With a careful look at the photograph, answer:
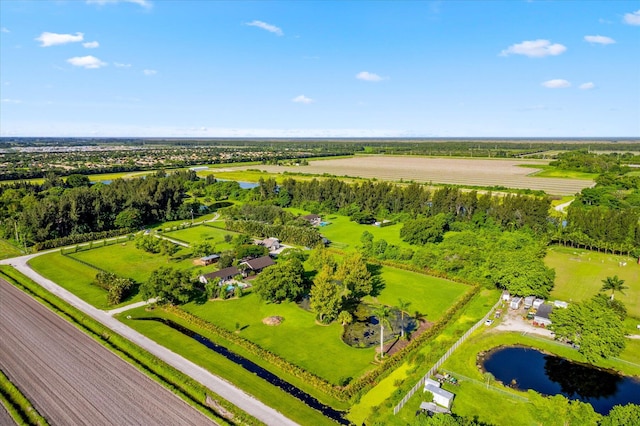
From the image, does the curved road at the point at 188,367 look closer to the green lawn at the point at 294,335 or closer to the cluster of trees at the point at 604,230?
the green lawn at the point at 294,335

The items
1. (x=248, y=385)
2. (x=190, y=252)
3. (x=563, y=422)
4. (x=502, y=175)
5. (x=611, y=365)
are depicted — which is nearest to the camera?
(x=563, y=422)

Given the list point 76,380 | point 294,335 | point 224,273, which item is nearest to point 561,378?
point 294,335

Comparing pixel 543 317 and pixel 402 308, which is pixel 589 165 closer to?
pixel 543 317

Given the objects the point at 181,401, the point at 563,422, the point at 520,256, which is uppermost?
the point at 520,256

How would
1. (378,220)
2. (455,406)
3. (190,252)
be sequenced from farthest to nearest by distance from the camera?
(378,220), (190,252), (455,406)

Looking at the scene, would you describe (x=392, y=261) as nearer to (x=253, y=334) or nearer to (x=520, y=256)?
(x=520, y=256)

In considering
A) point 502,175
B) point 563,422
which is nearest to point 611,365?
point 563,422

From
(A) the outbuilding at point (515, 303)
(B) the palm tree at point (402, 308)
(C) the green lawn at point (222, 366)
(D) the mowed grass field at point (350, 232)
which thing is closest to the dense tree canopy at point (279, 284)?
(C) the green lawn at point (222, 366)
